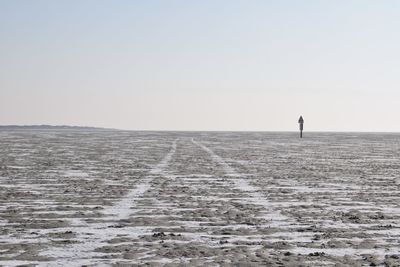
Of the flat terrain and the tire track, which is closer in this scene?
the tire track

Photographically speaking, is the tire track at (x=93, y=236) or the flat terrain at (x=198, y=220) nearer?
the tire track at (x=93, y=236)

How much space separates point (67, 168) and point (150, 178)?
5445 mm

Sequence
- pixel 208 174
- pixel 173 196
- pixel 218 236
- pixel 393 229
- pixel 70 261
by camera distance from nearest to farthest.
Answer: pixel 70 261 → pixel 218 236 → pixel 393 229 → pixel 173 196 → pixel 208 174

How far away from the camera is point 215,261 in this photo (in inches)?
301

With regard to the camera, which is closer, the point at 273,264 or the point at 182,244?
the point at 273,264

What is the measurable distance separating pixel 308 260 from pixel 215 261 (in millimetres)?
1194

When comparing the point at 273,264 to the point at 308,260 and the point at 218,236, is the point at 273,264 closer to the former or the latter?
the point at 308,260

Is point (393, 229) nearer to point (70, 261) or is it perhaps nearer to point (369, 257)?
point (369, 257)

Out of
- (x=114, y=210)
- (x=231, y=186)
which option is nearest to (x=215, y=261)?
(x=114, y=210)

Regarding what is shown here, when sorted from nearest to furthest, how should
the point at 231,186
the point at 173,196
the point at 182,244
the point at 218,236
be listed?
1. the point at 182,244
2. the point at 218,236
3. the point at 173,196
4. the point at 231,186

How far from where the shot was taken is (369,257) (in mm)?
7922

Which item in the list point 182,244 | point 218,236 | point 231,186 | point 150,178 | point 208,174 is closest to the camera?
point 182,244

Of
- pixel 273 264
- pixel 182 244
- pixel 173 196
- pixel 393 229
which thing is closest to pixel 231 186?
pixel 173 196

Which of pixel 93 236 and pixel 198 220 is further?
pixel 198 220
